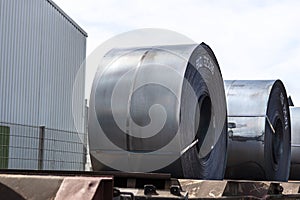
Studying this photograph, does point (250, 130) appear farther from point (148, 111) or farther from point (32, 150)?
point (32, 150)

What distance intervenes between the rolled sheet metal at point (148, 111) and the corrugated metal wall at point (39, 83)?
188 inches

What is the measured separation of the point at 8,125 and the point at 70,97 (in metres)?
5.18

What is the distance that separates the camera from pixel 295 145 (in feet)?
37.0

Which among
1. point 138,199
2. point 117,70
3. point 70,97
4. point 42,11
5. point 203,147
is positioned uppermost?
point 42,11

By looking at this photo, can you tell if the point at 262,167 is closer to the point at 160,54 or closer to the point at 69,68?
the point at 160,54

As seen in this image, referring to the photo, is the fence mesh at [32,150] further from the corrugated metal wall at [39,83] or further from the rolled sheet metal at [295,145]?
the rolled sheet metal at [295,145]

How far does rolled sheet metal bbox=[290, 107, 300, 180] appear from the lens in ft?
36.7

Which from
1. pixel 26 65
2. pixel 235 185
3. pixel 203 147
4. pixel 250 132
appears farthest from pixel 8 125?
pixel 235 185

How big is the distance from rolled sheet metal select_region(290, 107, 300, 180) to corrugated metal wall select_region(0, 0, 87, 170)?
442 centimetres

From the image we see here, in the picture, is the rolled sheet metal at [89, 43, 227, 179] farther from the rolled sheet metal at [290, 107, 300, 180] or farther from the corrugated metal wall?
the rolled sheet metal at [290, 107, 300, 180]

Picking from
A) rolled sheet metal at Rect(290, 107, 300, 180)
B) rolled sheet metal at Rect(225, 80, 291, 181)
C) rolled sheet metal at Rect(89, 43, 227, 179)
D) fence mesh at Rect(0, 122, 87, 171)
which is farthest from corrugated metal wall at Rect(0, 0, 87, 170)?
rolled sheet metal at Rect(89, 43, 227, 179)

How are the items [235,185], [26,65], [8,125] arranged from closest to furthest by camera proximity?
[235,185], [8,125], [26,65]

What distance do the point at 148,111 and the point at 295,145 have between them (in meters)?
7.05

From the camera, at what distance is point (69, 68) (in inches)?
631
